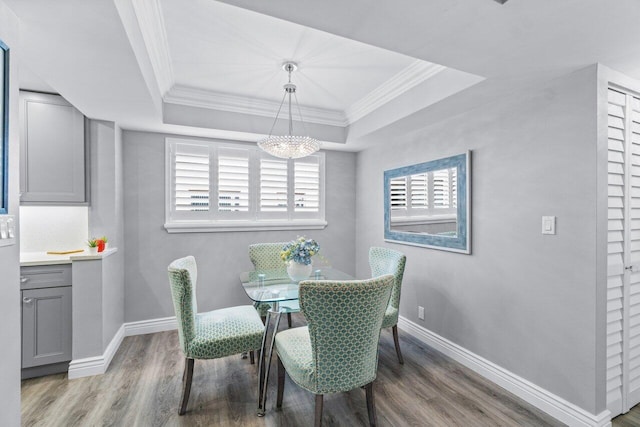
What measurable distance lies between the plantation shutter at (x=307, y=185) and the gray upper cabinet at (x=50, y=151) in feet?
7.45

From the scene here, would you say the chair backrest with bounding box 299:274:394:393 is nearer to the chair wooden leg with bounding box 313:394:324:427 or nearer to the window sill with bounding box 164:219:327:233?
the chair wooden leg with bounding box 313:394:324:427

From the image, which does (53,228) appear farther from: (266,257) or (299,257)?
(299,257)

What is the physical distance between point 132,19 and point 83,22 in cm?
26

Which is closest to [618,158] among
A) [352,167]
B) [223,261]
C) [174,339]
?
[352,167]

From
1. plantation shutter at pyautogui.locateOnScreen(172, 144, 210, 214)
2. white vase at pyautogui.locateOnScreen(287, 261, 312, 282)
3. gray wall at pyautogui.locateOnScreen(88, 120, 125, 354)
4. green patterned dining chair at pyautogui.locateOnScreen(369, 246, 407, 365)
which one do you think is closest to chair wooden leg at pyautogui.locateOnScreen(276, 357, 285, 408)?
white vase at pyautogui.locateOnScreen(287, 261, 312, 282)

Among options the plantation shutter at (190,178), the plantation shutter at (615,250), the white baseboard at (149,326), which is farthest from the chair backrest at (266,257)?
the plantation shutter at (615,250)

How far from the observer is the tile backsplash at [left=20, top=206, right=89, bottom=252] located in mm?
2902

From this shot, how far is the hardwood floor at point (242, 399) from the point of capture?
1992mm

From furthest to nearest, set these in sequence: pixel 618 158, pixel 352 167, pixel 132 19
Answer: pixel 352 167
pixel 618 158
pixel 132 19

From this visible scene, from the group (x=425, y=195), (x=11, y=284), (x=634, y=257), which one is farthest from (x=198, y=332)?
(x=634, y=257)

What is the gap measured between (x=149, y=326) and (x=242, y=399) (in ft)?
5.80

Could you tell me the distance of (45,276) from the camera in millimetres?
2455

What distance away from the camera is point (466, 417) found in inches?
79.7

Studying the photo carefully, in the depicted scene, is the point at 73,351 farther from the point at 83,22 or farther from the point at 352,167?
the point at 352,167
